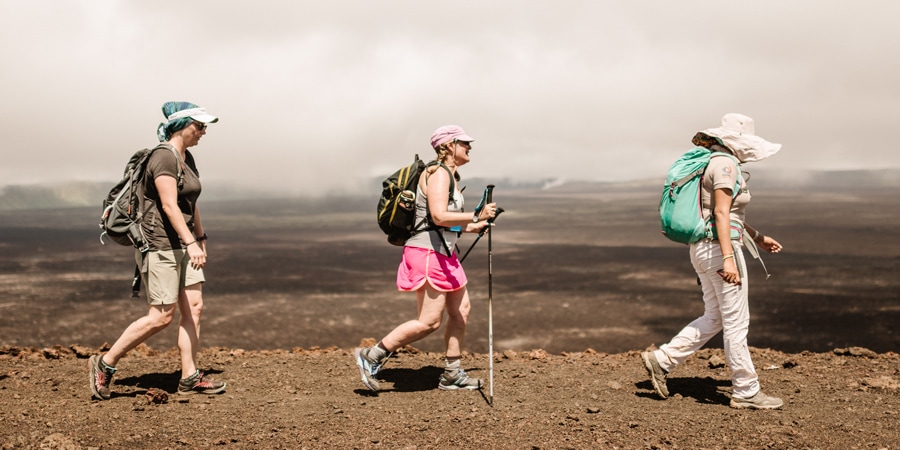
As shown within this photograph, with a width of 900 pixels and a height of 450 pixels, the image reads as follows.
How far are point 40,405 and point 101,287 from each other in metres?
33.4

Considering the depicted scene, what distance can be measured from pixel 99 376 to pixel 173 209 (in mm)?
1481

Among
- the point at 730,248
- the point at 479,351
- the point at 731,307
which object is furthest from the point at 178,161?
the point at 479,351

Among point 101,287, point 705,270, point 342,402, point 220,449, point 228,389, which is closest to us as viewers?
point 220,449

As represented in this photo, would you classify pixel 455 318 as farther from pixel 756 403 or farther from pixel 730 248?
pixel 756 403

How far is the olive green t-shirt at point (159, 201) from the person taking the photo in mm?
5184

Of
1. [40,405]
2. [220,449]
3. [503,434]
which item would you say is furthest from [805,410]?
[40,405]

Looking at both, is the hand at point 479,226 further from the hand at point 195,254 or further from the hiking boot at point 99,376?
the hiking boot at point 99,376

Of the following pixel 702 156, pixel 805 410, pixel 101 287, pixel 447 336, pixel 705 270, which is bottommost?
pixel 101 287

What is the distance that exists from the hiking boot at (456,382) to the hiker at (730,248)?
1862 mm

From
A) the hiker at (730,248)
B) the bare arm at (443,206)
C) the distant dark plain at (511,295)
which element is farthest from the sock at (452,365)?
the distant dark plain at (511,295)

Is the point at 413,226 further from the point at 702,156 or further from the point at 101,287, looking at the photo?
the point at 101,287

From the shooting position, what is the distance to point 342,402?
567cm

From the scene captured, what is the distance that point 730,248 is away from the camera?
5.00 metres

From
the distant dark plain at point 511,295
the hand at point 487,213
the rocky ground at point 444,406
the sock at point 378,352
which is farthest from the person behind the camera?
the distant dark plain at point 511,295
